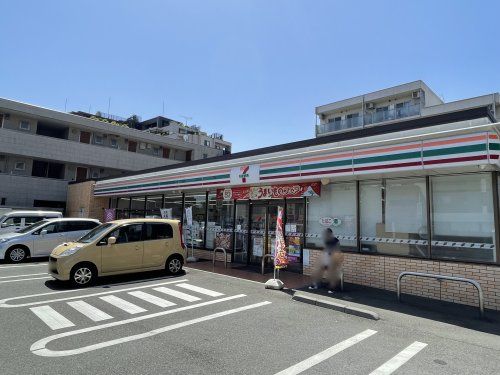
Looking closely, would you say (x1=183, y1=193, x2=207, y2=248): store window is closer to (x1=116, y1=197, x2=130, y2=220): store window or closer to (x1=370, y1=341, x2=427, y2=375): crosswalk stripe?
(x1=116, y1=197, x2=130, y2=220): store window

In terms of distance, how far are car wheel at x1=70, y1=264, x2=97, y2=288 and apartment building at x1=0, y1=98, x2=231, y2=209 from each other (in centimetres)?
1802

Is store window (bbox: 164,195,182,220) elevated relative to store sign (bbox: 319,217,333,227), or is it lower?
elevated

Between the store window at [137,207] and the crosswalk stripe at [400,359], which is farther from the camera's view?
the store window at [137,207]

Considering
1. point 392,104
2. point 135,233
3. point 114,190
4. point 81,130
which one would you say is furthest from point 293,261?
point 392,104

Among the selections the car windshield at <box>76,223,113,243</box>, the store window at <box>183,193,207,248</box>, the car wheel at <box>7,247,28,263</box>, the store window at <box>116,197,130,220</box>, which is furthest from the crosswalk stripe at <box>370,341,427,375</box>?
the store window at <box>116,197,130,220</box>

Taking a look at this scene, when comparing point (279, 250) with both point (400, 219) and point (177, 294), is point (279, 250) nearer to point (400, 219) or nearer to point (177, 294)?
point (177, 294)

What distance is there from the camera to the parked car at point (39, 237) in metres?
13.1

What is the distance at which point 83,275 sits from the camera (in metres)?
9.17

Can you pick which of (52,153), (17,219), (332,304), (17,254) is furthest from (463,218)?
(52,153)

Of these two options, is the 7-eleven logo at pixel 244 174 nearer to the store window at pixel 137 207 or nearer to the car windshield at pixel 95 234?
the car windshield at pixel 95 234

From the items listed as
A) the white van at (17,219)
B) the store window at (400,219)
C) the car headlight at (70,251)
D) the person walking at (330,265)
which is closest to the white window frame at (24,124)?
the white van at (17,219)

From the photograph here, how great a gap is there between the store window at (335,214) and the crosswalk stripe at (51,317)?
7166 mm

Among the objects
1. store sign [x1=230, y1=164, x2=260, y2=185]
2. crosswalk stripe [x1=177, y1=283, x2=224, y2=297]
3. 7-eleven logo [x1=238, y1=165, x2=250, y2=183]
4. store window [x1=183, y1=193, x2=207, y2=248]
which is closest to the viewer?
crosswalk stripe [x1=177, y1=283, x2=224, y2=297]

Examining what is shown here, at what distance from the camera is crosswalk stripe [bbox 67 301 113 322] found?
6454mm
